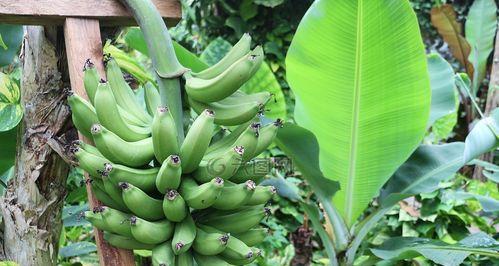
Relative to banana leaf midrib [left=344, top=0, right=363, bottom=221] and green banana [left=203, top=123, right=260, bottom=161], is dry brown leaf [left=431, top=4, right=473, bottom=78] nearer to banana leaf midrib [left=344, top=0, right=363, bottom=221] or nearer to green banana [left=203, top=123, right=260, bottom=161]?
banana leaf midrib [left=344, top=0, right=363, bottom=221]

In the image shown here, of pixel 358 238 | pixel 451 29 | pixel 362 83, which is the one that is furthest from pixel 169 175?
pixel 451 29

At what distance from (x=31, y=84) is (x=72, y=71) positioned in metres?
0.12

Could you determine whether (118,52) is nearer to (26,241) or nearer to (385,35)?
(26,241)

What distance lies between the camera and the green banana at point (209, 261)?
65cm

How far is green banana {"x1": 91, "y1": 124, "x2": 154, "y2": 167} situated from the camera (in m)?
0.59

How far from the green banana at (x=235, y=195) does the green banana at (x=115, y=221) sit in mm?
110

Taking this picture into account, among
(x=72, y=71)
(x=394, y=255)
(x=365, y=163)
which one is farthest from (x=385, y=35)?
(x=72, y=71)

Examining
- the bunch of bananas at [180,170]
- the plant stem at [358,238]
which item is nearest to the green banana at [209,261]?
the bunch of bananas at [180,170]

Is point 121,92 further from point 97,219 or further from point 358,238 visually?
point 358,238

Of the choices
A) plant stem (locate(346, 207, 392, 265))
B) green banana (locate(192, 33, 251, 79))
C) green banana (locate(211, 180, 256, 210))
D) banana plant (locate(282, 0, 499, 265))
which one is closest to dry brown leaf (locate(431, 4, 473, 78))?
banana plant (locate(282, 0, 499, 265))

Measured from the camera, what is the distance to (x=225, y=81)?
0.62 metres

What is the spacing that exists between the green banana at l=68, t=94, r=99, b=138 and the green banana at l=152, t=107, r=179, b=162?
98 mm

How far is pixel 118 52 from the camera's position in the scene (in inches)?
36.7

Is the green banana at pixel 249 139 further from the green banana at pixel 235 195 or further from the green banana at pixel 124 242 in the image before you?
the green banana at pixel 124 242
